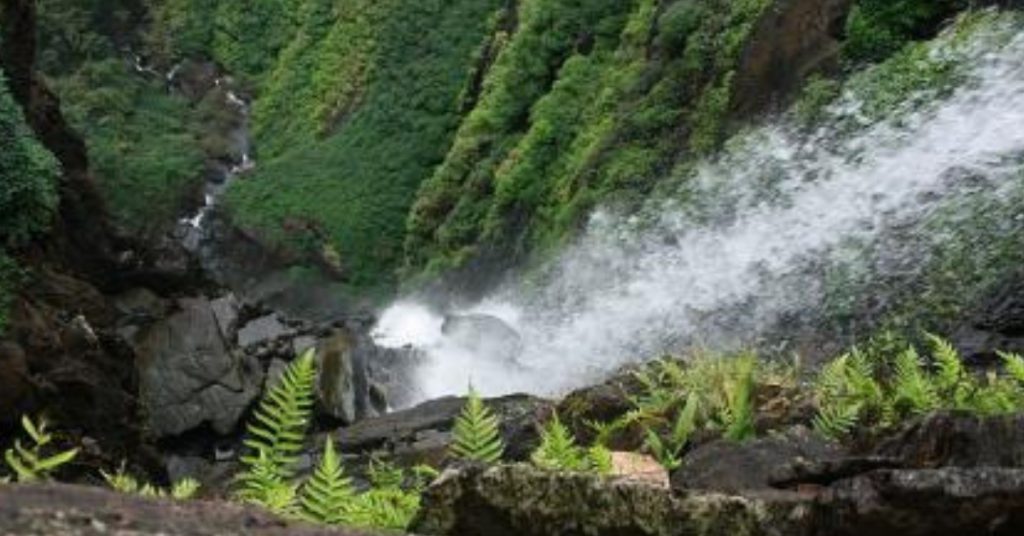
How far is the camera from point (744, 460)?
6.94m

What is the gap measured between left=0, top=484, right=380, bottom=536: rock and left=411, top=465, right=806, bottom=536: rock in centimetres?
131

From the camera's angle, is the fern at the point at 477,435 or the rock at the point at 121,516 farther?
the fern at the point at 477,435

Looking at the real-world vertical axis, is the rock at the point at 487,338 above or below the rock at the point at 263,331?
below

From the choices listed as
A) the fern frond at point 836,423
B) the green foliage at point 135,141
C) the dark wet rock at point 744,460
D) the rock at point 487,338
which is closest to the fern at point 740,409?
the fern frond at point 836,423

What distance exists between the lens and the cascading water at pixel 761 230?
22281 millimetres

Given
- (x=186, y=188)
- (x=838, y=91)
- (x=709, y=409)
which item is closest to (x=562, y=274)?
(x=838, y=91)

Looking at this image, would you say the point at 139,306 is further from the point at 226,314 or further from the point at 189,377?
the point at 189,377

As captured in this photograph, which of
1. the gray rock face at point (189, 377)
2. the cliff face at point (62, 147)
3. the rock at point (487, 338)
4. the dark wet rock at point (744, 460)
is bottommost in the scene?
the dark wet rock at point (744, 460)

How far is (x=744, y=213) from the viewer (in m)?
27.2

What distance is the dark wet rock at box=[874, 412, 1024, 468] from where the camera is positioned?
5.84m

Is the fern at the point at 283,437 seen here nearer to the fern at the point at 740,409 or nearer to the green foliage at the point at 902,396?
the fern at the point at 740,409

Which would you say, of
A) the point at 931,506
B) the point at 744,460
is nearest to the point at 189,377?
the point at 744,460

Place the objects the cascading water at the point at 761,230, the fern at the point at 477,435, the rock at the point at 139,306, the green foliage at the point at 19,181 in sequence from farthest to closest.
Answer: the rock at the point at 139,306
the cascading water at the point at 761,230
the green foliage at the point at 19,181
the fern at the point at 477,435

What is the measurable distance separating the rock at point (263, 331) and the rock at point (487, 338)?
4741mm
